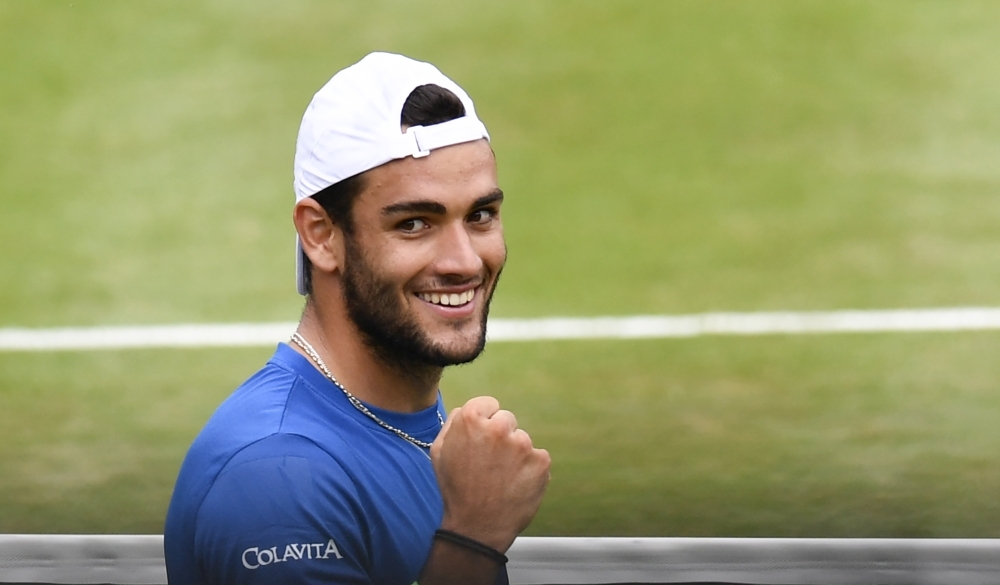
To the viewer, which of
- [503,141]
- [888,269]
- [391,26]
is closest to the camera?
[888,269]

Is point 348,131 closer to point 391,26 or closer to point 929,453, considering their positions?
point 929,453

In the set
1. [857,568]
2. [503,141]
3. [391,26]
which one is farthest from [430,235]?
[391,26]

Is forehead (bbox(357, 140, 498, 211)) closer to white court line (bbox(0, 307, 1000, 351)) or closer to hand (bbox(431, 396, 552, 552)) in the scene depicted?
hand (bbox(431, 396, 552, 552))

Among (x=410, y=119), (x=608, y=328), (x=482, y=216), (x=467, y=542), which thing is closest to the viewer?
(x=467, y=542)

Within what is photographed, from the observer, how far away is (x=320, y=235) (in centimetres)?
311

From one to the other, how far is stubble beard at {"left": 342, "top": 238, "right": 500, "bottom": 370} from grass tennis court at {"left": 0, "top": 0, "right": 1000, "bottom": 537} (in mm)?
3669

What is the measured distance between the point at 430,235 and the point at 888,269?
24.0ft

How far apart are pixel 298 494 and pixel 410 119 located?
849 millimetres

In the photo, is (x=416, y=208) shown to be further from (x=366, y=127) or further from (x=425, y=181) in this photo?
(x=366, y=127)

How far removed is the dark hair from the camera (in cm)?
300

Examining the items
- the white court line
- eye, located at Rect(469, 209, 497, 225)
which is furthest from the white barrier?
the white court line

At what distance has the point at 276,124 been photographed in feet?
37.2

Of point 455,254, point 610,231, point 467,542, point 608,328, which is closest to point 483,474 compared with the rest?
point 467,542

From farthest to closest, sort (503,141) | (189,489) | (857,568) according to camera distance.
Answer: (503,141)
(857,568)
(189,489)
